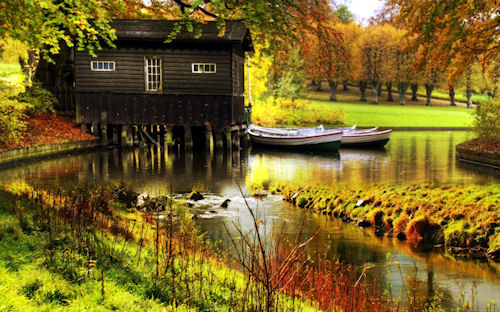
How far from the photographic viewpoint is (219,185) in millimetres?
19000

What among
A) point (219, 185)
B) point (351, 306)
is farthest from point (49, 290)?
point (219, 185)

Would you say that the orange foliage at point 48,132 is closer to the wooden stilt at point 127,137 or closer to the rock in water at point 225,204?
the wooden stilt at point 127,137

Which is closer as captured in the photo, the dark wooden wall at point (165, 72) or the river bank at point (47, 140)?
the river bank at point (47, 140)

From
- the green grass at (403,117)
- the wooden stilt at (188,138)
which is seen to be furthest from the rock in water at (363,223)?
the green grass at (403,117)

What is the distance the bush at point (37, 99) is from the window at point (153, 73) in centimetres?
535

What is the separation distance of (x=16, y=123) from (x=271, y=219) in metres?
14.3

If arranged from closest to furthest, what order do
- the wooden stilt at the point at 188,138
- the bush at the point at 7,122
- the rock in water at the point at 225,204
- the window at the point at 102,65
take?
the rock in water at the point at 225,204 → the bush at the point at 7,122 → the window at the point at 102,65 → the wooden stilt at the point at 188,138

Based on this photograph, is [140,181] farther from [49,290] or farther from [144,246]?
[49,290]

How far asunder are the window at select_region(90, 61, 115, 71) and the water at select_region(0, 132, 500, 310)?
4512mm

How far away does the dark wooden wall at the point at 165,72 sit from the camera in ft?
95.6

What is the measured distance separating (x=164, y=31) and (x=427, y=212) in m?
20.3

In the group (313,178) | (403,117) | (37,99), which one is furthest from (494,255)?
(403,117)

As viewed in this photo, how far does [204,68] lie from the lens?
29297 mm

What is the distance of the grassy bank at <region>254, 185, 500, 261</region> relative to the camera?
35.5 feet
